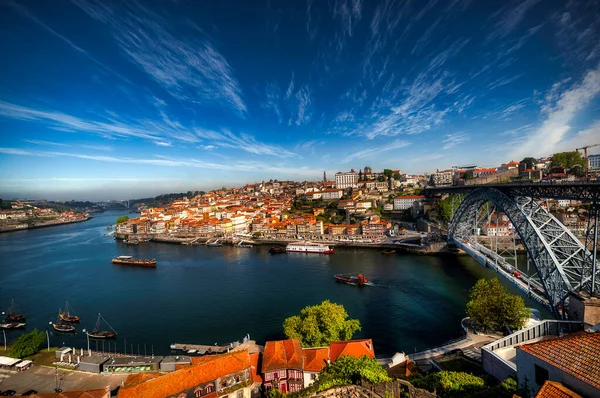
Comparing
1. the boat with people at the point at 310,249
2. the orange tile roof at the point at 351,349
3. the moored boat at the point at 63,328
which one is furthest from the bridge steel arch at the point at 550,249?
the moored boat at the point at 63,328

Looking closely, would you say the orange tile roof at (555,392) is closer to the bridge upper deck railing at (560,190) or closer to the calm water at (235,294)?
the bridge upper deck railing at (560,190)

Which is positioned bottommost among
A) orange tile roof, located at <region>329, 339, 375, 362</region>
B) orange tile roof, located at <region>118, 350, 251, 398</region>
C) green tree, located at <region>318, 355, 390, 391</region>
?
orange tile roof, located at <region>329, 339, 375, 362</region>

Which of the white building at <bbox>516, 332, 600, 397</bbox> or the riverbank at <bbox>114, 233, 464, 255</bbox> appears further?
the riverbank at <bbox>114, 233, 464, 255</bbox>

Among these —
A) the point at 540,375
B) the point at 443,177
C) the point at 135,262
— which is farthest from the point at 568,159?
the point at 135,262

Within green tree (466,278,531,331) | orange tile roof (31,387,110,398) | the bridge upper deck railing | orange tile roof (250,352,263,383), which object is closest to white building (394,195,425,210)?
the bridge upper deck railing

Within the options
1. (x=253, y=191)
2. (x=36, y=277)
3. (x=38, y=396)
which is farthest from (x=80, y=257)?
(x=253, y=191)

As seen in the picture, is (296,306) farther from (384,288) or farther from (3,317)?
(3,317)

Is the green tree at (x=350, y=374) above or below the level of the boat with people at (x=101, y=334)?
above

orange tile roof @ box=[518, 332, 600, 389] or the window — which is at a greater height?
orange tile roof @ box=[518, 332, 600, 389]

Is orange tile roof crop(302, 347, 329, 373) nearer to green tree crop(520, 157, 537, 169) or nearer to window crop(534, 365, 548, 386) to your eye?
window crop(534, 365, 548, 386)
